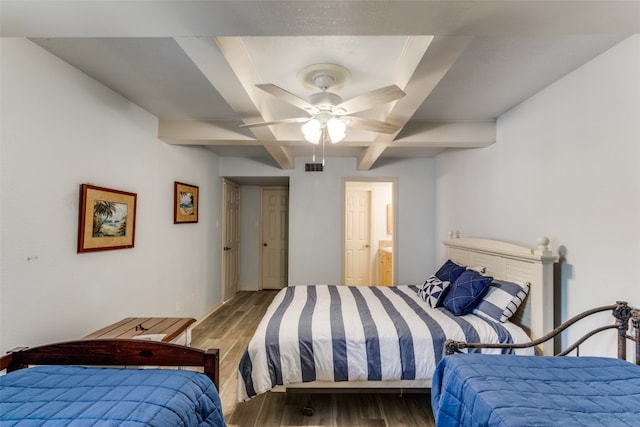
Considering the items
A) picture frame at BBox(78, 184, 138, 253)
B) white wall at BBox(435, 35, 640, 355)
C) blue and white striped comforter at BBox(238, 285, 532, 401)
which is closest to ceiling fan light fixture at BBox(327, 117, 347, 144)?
blue and white striped comforter at BBox(238, 285, 532, 401)

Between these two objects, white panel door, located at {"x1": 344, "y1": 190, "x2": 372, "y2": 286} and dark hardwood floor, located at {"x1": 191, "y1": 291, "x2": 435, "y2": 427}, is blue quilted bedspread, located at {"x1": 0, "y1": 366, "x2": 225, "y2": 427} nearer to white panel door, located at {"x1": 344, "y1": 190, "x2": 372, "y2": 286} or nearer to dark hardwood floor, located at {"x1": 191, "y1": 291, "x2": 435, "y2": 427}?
dark hardwood floor, located at {"x1": 191, "y1": 291, "x2": 435, "y2": 427}

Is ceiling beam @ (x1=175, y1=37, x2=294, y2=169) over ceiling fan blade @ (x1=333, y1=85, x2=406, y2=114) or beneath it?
over

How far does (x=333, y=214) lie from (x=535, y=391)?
3.91 m

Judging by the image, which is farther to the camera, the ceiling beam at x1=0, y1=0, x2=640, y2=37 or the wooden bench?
the wooden bench

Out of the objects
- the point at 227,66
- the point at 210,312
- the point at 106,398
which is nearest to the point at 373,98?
the point at 227,66

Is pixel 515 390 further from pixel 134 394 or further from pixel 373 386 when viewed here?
pixel 134 394

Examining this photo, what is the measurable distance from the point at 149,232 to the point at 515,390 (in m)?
3.23

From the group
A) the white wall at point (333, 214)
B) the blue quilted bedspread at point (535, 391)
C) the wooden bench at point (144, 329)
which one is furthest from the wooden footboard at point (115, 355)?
the white wall at point (333, 214)

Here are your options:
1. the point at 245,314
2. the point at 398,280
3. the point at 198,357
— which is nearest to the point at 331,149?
the point at 398,280

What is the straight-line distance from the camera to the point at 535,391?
3.84 feet

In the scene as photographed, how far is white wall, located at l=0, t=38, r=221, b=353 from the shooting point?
5.56ft

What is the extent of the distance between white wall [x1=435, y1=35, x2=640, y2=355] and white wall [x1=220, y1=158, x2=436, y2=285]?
1912 millimetres

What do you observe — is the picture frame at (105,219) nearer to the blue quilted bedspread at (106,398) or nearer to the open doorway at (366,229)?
the blue quilted bedspread at (106,398)

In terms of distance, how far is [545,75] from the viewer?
7.01ft
